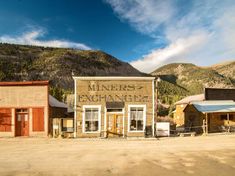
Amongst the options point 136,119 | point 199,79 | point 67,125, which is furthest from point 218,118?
point 199,79

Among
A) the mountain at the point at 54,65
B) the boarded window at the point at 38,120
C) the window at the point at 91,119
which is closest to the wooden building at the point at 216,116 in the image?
the window at the point at 91,119

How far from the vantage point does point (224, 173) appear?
12.7 metres

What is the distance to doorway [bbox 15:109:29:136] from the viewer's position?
27016mm

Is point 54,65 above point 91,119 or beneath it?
above

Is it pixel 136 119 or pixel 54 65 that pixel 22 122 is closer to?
pixel 136 119

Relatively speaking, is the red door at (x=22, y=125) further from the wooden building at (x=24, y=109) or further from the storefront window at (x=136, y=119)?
the storefront window at (x=136, y=119)

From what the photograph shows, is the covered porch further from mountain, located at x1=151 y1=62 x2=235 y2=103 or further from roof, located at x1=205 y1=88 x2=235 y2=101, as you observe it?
mountain, located at x1=151 y1=62 x2=235 y2=103

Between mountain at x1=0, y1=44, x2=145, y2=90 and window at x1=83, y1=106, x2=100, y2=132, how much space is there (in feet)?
209

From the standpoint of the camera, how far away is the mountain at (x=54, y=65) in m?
104

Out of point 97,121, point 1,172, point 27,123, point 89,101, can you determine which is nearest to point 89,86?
point 89,101

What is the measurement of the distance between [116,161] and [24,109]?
1424cm

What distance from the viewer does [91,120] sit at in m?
26.8

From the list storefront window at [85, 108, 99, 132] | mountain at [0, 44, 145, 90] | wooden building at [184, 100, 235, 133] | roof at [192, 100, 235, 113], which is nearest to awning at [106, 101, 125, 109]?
storefront window at [85, 108, 99, 132]

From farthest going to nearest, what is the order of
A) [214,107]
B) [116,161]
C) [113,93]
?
[214,107], [113,93], [116,161]
